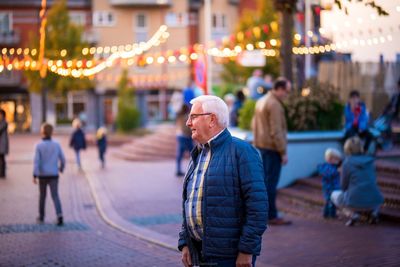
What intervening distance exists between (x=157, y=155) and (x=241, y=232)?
2077 cm

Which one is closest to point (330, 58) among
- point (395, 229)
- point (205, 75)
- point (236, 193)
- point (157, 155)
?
point (205, 75)

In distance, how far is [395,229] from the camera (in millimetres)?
9328

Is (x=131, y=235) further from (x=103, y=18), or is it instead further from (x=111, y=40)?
(x=103, y=18)

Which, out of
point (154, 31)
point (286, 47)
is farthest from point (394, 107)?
point (154, 31)

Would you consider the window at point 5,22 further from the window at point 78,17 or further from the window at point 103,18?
the window at point 103,18

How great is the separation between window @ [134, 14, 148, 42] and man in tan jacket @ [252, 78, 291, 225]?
1723 inches

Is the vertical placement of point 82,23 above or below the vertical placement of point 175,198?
above

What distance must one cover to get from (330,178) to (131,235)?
10.4 feet

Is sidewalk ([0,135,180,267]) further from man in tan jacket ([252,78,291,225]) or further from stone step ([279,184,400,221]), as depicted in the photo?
stone step ([279,184,400,221])

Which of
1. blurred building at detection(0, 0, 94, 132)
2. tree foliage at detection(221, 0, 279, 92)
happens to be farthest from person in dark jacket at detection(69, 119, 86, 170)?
blurred building at detection(0, 0, 94, 132)

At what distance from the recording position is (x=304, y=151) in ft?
44.7

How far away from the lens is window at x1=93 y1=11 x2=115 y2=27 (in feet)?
172

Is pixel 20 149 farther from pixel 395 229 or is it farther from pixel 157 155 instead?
pixel 395 229

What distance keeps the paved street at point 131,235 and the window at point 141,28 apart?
3856 cm
